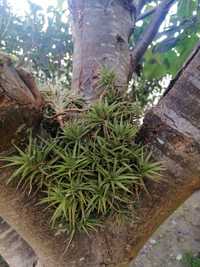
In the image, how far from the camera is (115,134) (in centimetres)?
57

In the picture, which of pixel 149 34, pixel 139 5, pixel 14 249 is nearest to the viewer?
pixel 14 249

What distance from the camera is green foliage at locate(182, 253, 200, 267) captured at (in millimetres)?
1621

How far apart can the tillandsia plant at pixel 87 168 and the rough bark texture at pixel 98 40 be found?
0.18 m

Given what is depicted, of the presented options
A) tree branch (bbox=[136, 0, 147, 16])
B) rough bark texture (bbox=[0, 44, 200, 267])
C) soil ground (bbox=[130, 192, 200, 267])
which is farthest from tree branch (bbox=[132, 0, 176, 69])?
soil ground (bbox=[130, 192, 200, 267])

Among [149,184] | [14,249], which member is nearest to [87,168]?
[149,184]

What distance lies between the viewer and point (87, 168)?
548 millimetres

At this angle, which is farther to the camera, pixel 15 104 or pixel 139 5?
pixel 139 5

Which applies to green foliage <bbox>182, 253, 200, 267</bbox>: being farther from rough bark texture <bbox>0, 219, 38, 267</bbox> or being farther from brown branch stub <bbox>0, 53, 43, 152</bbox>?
brown branch stub <bbox>0, 53, 43, 152</bbox>

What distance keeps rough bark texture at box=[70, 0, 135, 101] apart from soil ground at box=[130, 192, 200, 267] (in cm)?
108

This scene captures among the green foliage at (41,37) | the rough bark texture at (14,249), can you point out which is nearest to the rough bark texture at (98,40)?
the rough bark texture at (14,249)

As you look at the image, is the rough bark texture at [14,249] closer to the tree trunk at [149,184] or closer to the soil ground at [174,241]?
the tree trunk at [149,184]

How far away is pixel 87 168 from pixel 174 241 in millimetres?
1358

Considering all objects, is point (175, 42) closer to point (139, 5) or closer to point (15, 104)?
point (139, 5)

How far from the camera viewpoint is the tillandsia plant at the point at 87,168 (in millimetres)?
535
